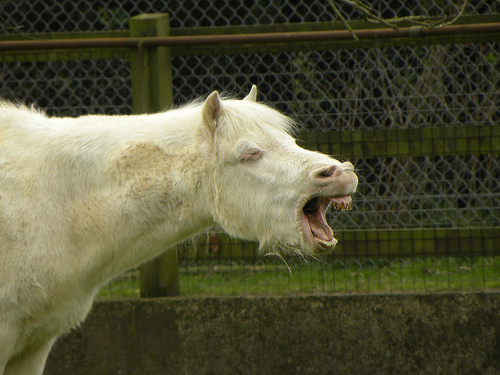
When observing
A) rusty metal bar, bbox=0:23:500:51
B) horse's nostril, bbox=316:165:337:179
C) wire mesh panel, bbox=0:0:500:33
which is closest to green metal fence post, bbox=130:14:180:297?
rusty metal bar, bbox=0:23:500:51

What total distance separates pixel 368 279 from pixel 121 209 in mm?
2065

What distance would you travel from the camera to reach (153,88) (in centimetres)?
417

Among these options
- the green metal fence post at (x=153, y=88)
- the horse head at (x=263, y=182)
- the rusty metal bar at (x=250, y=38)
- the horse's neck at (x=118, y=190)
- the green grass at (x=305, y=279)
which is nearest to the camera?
the horse head at (x=263, y=182)

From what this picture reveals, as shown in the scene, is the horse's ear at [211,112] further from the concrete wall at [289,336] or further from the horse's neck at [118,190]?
the concrete wall at [289,336]

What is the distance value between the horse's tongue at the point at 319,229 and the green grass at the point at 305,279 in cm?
142

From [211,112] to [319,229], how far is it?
2.36 feet

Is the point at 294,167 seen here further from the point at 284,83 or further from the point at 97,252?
the point at 284,83

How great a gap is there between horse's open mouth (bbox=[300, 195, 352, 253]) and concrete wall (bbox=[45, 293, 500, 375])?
1.34m

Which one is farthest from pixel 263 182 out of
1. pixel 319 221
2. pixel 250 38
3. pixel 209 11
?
pixel 209 11

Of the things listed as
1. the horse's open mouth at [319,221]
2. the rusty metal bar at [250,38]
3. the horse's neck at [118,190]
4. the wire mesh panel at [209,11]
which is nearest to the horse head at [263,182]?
the horse's open mouth at [319,221]

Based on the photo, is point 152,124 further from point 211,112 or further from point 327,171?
point 327,171

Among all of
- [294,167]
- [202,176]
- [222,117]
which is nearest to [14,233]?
[202,176]

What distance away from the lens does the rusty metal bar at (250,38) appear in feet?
12.8

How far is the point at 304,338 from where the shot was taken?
400 cm
